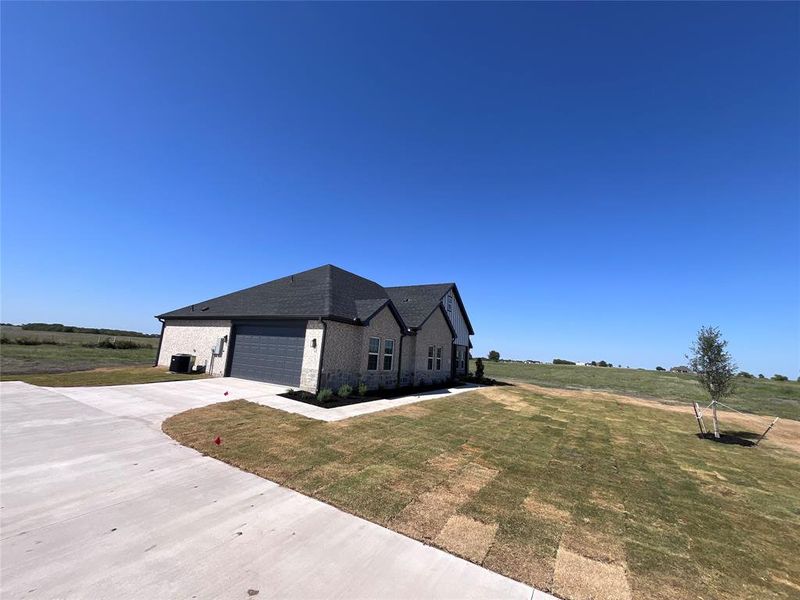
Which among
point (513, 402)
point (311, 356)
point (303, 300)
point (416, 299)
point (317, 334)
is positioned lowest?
point (513, 402)

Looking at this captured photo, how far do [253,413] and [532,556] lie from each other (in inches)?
326

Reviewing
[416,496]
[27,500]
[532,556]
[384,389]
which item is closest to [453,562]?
[532,556]

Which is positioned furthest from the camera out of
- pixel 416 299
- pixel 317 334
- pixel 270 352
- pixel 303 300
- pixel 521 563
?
pixel 416 299

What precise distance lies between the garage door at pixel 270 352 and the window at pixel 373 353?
10.6 ft

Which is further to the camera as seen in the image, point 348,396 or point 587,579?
point 348,396

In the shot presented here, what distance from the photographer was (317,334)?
46.5 feet

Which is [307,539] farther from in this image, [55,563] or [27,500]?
[27,500]

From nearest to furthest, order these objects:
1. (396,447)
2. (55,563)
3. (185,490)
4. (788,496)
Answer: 1. (55,563)
2. (185,490)
3. (788,496)
4. (396,447)

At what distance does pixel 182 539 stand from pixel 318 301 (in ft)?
39.0

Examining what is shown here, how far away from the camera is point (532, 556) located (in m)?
4.10

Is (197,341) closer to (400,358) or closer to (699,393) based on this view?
(400,358)

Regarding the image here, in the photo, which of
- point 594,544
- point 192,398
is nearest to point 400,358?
point 192,398

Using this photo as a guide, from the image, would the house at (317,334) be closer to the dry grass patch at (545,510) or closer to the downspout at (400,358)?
the downspout at (400,358)

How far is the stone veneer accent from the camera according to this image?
58.5ft
